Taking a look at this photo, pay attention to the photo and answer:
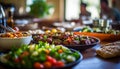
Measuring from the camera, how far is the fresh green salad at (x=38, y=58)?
4.15 feet

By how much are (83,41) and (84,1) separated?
5804 millimetres

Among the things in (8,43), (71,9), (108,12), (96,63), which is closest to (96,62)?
(96,63)

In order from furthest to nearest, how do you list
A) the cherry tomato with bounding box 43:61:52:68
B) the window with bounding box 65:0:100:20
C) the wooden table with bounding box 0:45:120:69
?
1. the window with bounding box 65:0:100:20
2. the wooden table with bounding box 0:45:120:69
3. the cherry tomato with bounding box 43:61:52:68

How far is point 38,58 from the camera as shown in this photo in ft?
4.27

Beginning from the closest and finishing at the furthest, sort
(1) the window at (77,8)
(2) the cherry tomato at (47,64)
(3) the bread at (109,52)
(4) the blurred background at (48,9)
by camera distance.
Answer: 1. (2) the cherry tomato at (47,64)
2. (3) the bread at (109,52)
3. (4) the blurred background at (48,9)
4. (1) the window at (77,8)

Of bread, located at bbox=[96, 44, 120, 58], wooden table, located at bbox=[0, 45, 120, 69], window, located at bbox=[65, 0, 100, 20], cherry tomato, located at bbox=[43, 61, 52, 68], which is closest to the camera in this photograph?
cherry tomato, located at bbox=[43, 61, 52, 68]

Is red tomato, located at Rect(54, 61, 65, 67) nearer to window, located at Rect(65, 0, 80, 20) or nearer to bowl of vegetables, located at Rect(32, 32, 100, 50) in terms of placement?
bowl of vegetables, located at Rect(32, 32, 100, 50)

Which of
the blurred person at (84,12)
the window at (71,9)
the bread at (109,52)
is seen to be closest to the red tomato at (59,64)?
the bread at (109,52)

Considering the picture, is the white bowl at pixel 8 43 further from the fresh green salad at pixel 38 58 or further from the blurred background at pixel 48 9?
the blurred background at pixel 48 9

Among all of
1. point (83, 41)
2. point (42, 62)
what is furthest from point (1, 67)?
point (83, 41)

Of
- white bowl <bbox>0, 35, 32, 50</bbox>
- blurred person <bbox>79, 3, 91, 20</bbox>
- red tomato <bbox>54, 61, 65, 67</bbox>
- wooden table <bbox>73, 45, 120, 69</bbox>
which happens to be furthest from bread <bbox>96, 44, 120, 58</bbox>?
blurred person <bbox>79, 3, 91, 20</bbox>

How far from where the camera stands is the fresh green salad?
1.26 metres

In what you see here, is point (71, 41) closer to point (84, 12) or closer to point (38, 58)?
point (38, 58)

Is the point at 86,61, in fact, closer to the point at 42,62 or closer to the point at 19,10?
the point at 42,62
